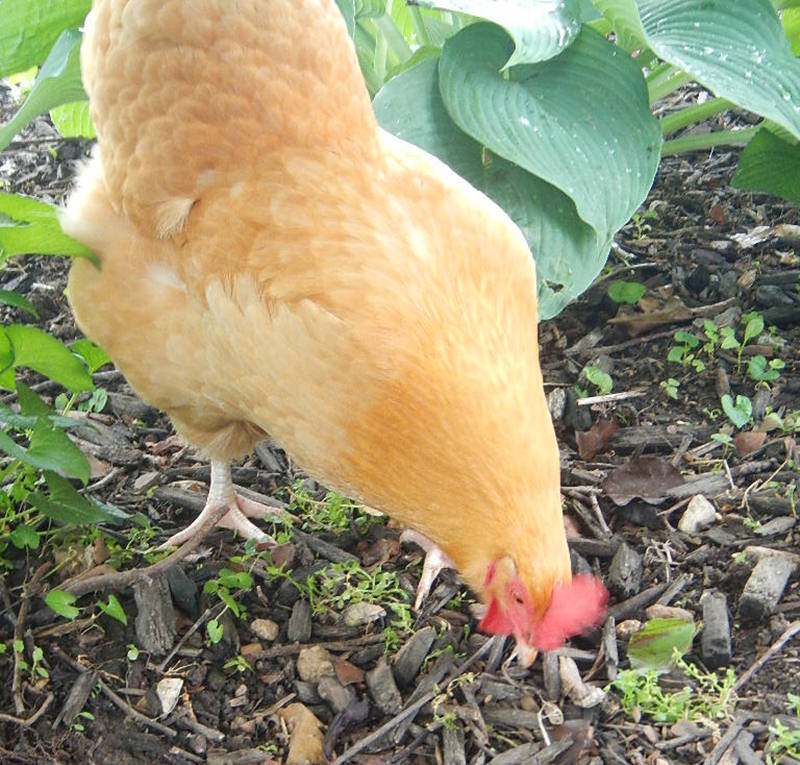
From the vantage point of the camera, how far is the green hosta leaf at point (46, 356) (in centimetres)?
212

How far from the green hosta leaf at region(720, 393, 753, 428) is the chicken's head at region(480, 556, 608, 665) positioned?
100 cm

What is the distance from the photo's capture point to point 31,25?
2.68 metres

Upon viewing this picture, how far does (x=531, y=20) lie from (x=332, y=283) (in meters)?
1.02

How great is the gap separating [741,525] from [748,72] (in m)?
1.24

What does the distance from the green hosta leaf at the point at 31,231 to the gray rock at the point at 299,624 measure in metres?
1.05

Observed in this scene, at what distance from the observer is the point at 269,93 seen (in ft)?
6.66

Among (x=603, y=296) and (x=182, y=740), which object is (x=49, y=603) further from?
(x=603, y=296)

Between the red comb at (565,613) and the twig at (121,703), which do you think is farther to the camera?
the twig at (121,703)

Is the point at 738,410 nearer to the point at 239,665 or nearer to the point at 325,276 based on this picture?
the point at 325,276

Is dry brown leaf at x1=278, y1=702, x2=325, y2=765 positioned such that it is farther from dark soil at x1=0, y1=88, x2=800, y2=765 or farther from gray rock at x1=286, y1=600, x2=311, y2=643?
gray rock at x1=286, y1=600, x2=311, y2=643

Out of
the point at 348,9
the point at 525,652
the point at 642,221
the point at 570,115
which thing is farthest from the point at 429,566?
the point at 642,221

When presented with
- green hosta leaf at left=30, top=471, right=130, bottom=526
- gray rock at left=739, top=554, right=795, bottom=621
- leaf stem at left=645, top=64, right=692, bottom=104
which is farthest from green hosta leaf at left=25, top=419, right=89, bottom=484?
leaf stem at left=645, top=64, right=692, bottom=104

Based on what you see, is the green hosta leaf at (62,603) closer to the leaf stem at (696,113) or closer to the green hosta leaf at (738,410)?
the green hosta leaf at (738,410)

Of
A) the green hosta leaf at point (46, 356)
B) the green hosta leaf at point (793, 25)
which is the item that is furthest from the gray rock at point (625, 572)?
the green hosta leaf at point (793, 25)
